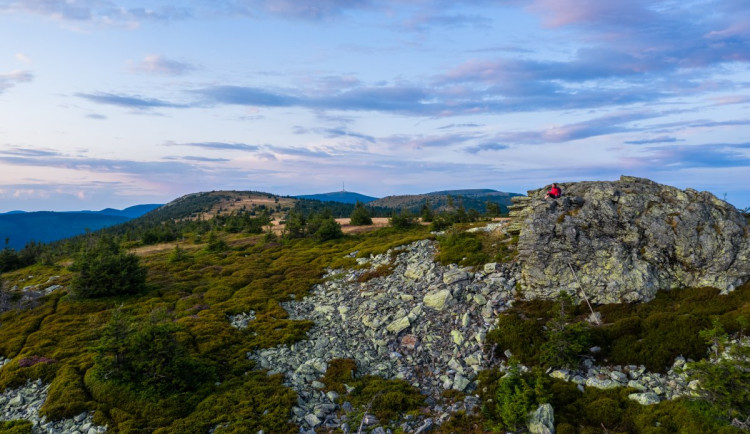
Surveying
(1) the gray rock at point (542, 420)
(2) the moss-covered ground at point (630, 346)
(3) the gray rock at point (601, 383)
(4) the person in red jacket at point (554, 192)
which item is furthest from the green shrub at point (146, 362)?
(4) the person in red jacket at point (554, 192)

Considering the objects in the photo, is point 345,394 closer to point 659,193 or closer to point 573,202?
point 573,202

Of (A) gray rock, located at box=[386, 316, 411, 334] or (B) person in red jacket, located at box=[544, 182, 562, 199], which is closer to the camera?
(A) gray rock, located at box=[386, 316, 411, 334]

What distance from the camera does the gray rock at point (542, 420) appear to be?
13.2 metres

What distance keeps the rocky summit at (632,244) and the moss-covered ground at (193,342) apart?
12.3 meters

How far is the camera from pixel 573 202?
25688mm

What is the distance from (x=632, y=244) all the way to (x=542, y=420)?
14.1m

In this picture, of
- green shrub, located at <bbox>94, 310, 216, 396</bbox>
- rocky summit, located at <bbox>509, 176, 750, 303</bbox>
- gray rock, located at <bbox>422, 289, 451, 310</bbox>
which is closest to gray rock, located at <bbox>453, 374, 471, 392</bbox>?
gray rock, located at <bbox>422, 289, 451, 310</bbox>

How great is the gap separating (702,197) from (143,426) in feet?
110

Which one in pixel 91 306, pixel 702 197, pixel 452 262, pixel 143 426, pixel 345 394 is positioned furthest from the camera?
pixel 91 306

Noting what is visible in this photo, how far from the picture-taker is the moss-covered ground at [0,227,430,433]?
51.0 feet

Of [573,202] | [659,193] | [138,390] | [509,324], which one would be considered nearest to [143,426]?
[138,390]

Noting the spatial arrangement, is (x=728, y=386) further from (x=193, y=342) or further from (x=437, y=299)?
(x=193, y=342)

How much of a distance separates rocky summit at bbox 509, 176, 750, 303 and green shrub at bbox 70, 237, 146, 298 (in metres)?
34.4

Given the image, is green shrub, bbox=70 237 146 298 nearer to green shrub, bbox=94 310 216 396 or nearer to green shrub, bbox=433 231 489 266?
green shrub, bbox=94 310 216 396
